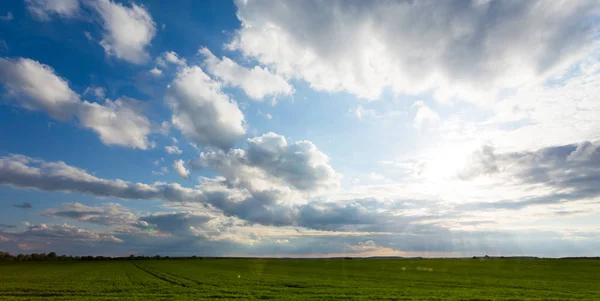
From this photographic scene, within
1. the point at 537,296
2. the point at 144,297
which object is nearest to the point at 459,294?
the point at 537,296

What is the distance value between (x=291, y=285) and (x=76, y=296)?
24.5 meters

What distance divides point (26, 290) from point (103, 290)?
8641mm

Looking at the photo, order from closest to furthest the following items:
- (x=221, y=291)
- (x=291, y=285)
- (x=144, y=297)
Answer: (x=144, y=297) → (x=221, y=291) → (x=291, y=285)

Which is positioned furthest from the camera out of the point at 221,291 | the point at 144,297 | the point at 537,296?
the point at 221,291

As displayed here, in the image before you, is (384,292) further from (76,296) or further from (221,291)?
(76,296)

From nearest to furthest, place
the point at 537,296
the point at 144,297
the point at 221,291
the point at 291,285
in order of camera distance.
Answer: the point at 144,297 → the point at 537,296 → the point at 221,291 → the point at 291,285

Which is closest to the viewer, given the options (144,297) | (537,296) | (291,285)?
(144,297)

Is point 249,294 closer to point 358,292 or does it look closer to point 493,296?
point 358,292

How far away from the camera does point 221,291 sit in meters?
39.5

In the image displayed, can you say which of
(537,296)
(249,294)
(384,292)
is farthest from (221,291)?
(537,296)

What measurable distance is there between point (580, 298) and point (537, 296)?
3.75m

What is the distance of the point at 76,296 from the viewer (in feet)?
116

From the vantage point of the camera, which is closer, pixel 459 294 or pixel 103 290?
pixel 459 294

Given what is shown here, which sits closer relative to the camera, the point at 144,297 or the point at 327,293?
the point at 144,297
